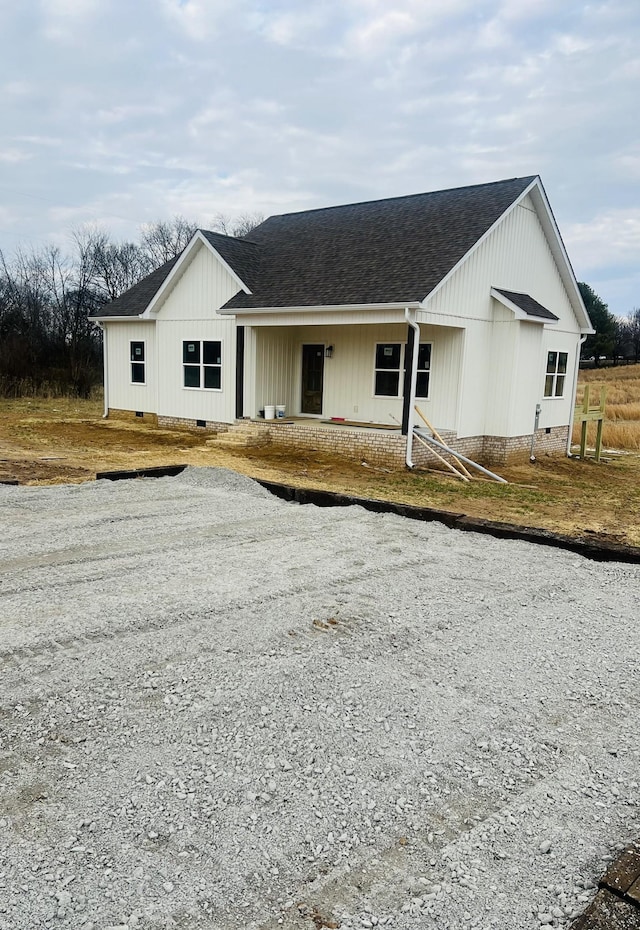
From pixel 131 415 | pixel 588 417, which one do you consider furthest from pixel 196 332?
pixel 588 417

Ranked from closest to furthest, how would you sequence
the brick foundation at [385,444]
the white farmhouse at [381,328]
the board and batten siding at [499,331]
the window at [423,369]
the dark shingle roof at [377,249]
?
1. the brick foundation at [385,444]
2. the dark shingle roof at [377,249]
3. the white farmhouse at [381,328]
4. the board and batten siding at [499,331]
5. the window at [423,369]

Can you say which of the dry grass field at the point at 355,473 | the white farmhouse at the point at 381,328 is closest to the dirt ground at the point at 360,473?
the dry grass field at the point at 355,473

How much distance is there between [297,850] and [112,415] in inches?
768

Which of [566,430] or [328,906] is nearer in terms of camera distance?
[328,906]

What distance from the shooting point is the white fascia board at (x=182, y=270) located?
55.8 ft

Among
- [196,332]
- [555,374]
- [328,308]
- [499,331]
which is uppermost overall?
[328,308]

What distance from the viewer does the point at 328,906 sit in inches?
94.2

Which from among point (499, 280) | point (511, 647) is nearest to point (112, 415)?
point (499, 280)

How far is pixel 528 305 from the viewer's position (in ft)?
50.6

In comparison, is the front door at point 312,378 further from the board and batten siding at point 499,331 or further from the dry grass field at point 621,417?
the dry grass field at point 621,417

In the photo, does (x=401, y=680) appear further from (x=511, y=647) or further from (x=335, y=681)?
(x=511, y=647)

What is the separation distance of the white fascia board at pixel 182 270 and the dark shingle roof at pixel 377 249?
0.70 meters

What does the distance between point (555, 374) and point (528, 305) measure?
8.74 feet

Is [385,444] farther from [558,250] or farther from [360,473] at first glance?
[558,250]
